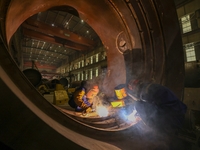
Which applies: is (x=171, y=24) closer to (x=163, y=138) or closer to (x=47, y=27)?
(x=163, y=138)

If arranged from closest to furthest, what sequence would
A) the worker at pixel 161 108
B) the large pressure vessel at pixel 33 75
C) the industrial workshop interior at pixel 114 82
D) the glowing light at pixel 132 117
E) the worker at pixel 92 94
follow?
1. the industrial workshop interior at pixel 114 82
2. the worker at pixel 161 108
3. the glowing light at pixel 132 117
4. the worker at pixel 92 94
5. the large pressure vessel at pixel 33 75

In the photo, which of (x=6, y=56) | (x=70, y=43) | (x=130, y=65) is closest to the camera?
(x=6, y=56)

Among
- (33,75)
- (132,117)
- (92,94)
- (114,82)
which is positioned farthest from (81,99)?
(33,75)

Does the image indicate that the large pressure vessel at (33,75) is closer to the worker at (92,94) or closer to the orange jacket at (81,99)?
the orange jacket at (81,99)

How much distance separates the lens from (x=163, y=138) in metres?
1.53

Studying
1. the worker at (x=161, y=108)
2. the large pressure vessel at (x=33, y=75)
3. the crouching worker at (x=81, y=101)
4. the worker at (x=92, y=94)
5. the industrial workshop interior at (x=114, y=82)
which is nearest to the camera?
the industrial workshop interior at (x=114, y=82)

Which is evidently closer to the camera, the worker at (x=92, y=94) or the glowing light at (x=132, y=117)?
the glowing light at (x=132, y=117)

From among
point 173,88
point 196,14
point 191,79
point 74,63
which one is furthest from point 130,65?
point 74,63

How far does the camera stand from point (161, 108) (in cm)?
131

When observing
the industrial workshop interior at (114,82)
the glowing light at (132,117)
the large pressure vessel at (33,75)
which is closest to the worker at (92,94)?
the industrial workshop interior at (114,82)

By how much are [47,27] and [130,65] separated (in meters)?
7.57

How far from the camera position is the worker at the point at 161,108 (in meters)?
1.27

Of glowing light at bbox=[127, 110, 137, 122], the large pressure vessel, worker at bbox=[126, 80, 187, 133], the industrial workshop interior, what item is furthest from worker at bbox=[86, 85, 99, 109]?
the large pressure vessel

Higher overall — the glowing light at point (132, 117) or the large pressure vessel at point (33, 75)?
the large pressure vessel at point (33, 75)
